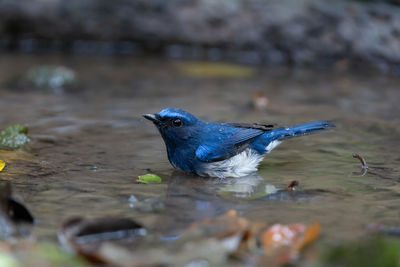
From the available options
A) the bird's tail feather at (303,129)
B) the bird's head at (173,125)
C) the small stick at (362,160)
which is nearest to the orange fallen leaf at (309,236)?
the small stick at (362,160)

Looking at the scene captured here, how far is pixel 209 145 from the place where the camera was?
4508mm

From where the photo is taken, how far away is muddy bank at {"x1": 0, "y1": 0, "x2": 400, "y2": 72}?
351 inches

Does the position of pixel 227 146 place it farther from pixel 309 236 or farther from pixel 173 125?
pixel 309 236

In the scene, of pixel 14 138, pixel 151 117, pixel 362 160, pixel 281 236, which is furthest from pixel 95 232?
pixel 362 160

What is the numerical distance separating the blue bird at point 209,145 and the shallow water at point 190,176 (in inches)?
5.1

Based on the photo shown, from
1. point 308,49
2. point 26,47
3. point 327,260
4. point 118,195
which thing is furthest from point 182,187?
point 26,47

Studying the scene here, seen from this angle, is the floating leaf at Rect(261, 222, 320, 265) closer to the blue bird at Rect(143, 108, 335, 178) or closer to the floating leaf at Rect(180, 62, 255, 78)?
the blue bird at Rect(143, 108, 335, 178)

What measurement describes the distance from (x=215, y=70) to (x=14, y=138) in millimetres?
4361

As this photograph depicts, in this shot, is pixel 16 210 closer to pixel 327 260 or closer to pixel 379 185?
pixel 327 260

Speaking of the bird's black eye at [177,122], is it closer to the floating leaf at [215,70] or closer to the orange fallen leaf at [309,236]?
the orange fallen leaf at [309,236]

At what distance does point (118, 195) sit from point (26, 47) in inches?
275

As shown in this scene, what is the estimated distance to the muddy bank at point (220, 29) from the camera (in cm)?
892

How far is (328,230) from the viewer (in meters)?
3.13

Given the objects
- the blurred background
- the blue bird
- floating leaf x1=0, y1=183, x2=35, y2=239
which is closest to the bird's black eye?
the blue bird
